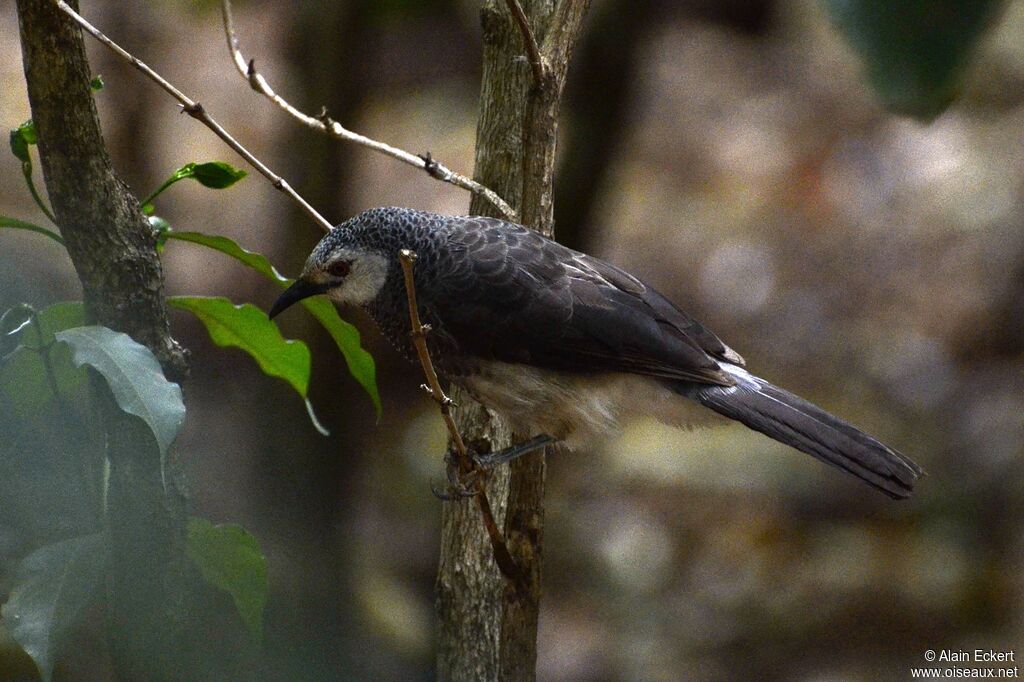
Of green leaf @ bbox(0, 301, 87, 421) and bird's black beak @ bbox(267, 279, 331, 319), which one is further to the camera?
bird's black beak @ bbox(267, 279, 331, 319)

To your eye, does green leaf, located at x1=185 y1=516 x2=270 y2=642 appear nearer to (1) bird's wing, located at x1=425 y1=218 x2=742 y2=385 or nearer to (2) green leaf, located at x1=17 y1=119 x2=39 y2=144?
(2) green leaf, located at x1=17 y1=119 x2=39 y2=144

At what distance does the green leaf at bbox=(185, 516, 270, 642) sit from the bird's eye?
139 centimetres

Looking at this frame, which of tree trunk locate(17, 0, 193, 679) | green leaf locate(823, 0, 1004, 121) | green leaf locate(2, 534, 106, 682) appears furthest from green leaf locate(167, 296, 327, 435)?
green leaf locate(823, 0, 1004, 121)

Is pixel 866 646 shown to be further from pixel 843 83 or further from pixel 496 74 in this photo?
pixel 843 83

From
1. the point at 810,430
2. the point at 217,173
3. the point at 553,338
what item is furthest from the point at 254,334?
the point at 810,430

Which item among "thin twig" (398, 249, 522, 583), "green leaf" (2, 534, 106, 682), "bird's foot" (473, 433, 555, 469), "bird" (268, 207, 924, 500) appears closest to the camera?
"green leaf" (2, 534, 106, 682)

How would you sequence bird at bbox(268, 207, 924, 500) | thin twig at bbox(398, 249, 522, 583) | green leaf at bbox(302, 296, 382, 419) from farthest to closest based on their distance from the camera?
bird at bbox(268, 207, 924, 500) → green leaf at bbox(302, 296, 382, 419) → thin twig at bbox(398, 249, 522, 583)

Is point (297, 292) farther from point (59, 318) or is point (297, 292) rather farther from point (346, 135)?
point (59, 318)

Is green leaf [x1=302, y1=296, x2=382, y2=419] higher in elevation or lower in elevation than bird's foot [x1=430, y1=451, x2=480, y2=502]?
higher

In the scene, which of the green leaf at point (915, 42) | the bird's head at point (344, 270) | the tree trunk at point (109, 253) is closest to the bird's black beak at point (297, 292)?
the bird's head at point (344, 270)

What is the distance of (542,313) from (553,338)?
82 mm

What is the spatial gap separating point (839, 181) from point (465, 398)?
7.10 m

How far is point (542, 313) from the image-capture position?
3244mm

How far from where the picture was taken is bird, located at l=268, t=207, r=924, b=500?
126 inches
